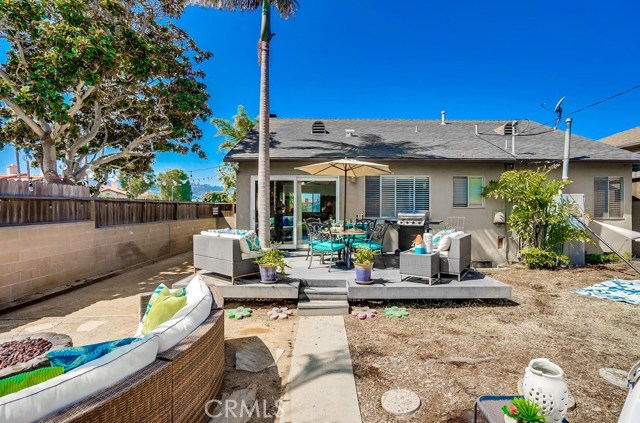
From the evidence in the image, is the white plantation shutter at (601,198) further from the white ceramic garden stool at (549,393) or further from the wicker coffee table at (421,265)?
the white ceramic garden stool at (549,393)

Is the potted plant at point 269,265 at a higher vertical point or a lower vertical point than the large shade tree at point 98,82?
lower

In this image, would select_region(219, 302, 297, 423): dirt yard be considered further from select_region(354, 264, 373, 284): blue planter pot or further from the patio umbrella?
the patio umbrella

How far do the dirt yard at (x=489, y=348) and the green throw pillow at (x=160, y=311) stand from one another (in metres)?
1.85

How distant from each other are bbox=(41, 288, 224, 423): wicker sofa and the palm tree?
4.28 metres

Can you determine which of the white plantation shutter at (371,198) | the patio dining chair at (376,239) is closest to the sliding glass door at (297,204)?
the white plantation shutter at (371,198)

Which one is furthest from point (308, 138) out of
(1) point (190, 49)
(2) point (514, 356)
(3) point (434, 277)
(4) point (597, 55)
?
(4) point (597, 55)

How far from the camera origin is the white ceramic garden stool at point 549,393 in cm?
173

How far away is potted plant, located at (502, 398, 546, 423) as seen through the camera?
5.29 ft

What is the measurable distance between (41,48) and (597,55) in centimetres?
2004

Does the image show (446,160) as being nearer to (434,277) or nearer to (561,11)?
(434,277)

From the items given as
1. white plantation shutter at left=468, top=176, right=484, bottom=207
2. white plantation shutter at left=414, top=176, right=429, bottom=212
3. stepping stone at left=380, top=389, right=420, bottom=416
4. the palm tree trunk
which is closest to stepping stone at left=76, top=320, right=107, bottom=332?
the palm tree trunk

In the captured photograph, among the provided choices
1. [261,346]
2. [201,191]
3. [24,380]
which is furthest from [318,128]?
[201,191]

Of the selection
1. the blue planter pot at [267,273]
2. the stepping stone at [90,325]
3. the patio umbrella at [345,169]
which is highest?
the patio umbrella at [345,169]

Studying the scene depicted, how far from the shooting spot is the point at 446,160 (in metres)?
8.80
